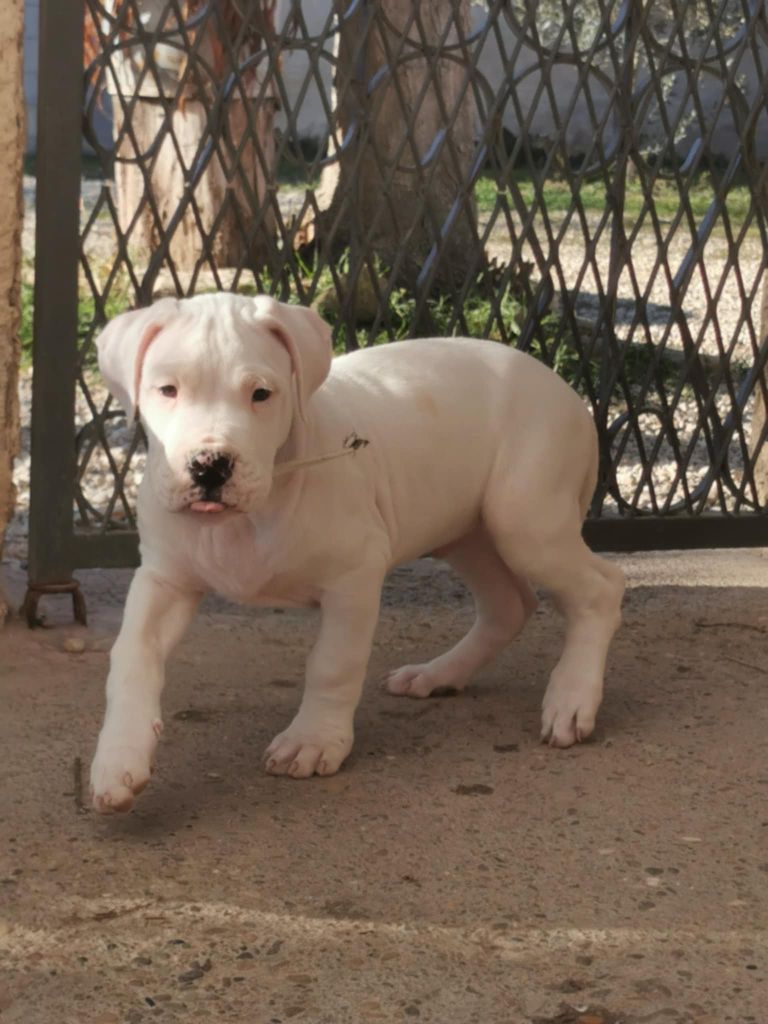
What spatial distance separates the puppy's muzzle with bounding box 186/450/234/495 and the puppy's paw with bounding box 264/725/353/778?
0.74 m

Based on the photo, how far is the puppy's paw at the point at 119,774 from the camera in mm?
2912

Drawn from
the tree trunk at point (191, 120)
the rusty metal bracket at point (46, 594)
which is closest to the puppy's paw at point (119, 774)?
the rusty metal bracket at point (46, 594)

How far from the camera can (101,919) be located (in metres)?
2.71

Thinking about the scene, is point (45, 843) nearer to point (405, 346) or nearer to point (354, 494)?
point (354, 494)

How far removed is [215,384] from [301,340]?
219 millimetres

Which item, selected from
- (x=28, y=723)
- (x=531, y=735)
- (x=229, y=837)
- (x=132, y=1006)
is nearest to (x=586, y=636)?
(x=531, y=735)

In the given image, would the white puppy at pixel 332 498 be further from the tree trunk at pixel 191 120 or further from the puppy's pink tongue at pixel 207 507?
the tree trunk at pixel 191 120

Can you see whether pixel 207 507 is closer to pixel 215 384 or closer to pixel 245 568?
pixel 215 384

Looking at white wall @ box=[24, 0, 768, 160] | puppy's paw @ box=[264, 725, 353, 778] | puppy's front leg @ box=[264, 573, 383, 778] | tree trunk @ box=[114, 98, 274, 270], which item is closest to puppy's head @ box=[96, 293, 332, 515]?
puppy's front leg @ box=[264, 573, 383, 778]

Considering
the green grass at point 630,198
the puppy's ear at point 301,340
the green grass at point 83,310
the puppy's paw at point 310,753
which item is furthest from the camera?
the green grass at point 630,198

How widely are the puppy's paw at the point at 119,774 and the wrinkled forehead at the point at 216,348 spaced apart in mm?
709

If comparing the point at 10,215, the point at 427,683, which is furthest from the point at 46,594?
the point at 427,683

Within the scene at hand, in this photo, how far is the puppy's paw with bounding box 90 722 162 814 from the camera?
2912 mm

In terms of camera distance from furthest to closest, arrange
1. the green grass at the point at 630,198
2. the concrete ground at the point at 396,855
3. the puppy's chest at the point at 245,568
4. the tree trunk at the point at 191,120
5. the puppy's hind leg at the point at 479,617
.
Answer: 1. the green grass at the point at 630,198
2. the tree trunk at the point at 191,120
3. the puppy's hind leg at the point at 479,617
4. the puppy's chest at the point at 245,568
5. the concrete ground at the point at 396,855
